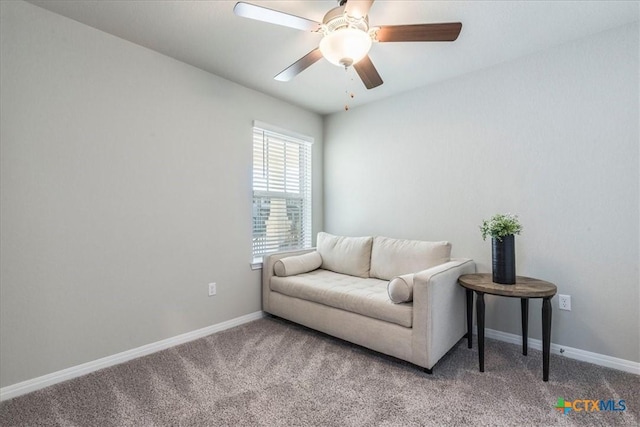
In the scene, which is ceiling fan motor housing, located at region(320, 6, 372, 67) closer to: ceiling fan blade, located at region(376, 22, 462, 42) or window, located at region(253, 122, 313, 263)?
ceiling fan blade, located at region(376, 22, 462, 42)

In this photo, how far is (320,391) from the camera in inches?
72.6

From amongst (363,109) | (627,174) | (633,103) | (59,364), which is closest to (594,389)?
(627,174)

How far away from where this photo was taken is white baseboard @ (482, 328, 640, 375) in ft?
6.69

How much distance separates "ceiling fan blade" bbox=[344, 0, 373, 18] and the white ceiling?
407 millimetres

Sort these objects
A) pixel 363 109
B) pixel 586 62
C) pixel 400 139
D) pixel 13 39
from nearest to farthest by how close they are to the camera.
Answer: pixel 13 39 → pixel 586 62 → pixel 400 139 → pixel 363 109

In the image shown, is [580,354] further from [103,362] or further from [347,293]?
[103,362]

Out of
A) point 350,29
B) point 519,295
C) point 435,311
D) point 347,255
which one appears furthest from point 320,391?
point 350,29

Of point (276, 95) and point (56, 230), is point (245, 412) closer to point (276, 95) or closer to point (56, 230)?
point (56, 230)

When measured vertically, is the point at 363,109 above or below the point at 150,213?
above

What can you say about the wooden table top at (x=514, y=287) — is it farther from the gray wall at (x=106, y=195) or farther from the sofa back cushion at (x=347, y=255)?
the gray wall at (x=106, y=195)

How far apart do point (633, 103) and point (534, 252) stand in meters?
1.20

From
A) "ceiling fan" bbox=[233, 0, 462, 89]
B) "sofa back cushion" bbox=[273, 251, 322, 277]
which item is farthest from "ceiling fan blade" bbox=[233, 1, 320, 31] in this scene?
"sofa back cushion" bbox=[273, 251, 322, 277]

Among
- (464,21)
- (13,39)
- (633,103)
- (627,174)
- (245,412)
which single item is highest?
(464,21)

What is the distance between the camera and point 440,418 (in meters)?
1.59
